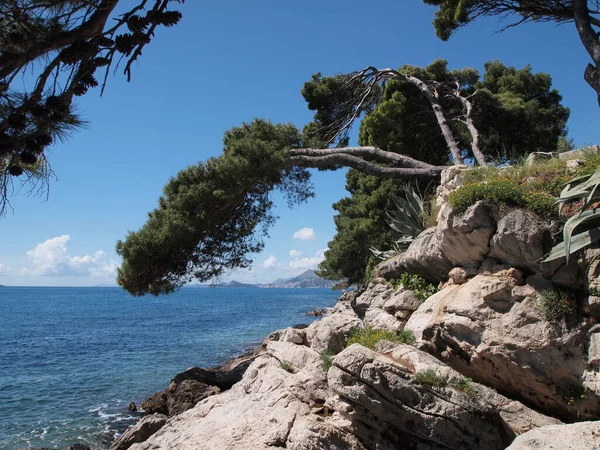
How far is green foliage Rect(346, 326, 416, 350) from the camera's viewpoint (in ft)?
27.9

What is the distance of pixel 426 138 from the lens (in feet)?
68.3

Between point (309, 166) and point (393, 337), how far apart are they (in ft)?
26.1

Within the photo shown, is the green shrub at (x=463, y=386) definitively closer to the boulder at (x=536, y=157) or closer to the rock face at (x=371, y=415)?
the rock face at (x=371, y=415)

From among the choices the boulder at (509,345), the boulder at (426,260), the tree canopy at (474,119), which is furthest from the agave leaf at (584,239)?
the tree canopy at (474,119)

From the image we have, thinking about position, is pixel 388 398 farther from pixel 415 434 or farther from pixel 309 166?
pixel 309 166

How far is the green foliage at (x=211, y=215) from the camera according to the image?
11969 mm

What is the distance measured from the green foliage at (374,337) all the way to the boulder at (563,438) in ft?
13.1

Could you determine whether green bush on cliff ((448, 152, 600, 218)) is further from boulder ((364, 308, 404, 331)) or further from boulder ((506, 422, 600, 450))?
boulder ((506, 422, 600, 450))

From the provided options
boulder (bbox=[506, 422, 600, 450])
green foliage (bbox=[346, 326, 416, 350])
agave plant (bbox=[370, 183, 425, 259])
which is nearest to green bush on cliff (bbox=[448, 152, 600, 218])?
green foliage (bbox=[346, 326, 416, 350])

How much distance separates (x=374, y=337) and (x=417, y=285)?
9.91 ft

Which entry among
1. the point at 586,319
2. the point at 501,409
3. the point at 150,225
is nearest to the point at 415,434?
the point at 501,409

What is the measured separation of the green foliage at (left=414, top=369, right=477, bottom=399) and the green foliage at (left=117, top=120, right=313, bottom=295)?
764cm

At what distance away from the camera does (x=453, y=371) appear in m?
7.56

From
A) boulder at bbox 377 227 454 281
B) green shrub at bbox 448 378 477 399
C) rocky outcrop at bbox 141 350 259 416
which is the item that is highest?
boulder at bbox 377 227 454 281
